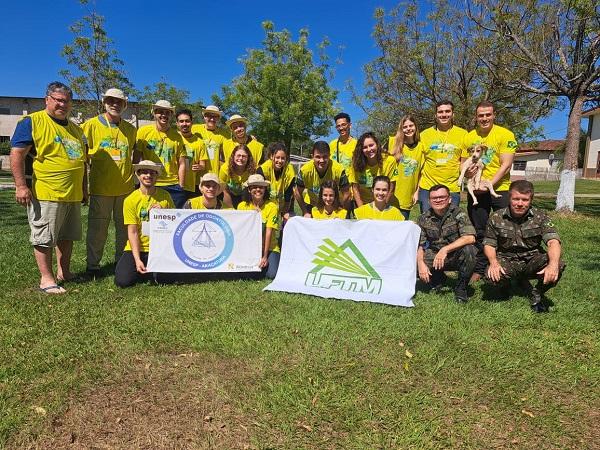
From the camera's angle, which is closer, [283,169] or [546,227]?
[546,227]

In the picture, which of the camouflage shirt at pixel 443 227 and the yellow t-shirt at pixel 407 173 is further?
the yellow t-shirt at pixel 407 173

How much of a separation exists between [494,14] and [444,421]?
13749mm

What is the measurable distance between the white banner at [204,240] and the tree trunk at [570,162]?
11.4 metres

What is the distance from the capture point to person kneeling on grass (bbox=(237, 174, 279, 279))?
19.6ft

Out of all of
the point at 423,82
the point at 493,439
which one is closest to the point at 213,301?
the point at 493,439

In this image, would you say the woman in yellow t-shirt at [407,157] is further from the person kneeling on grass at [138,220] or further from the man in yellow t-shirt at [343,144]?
the person kneeling on grass at [138,220]

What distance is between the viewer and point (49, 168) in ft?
16.1

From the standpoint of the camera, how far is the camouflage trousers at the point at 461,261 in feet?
16.7

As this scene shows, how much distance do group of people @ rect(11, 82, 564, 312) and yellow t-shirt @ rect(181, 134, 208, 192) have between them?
2 cm

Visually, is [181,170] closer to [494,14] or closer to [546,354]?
[546,354]

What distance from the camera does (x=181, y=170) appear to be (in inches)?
248

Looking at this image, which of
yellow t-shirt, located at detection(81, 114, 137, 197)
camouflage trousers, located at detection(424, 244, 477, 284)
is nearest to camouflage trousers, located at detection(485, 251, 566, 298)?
camouflage trousers, located at detection(424, 244, 477, 284)

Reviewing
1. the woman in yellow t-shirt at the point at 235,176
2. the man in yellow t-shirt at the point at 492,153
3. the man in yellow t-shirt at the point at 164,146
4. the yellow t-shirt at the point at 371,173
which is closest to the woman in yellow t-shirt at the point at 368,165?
the yellow t-shirt at the point at 371,173

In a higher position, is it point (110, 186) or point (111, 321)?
point (110, 186)
